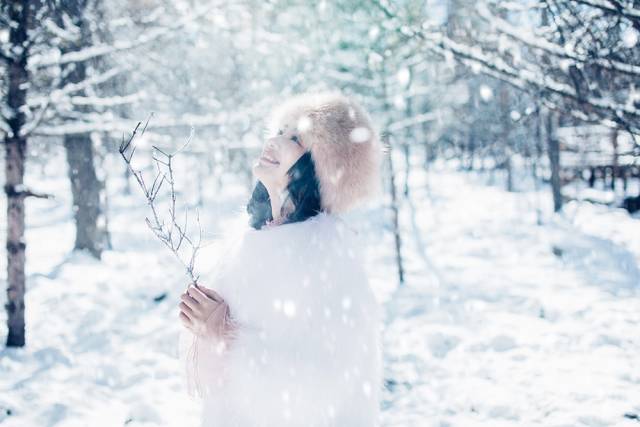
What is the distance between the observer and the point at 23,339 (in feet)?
Result: 16.5

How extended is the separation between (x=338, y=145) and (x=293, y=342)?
2.89ft

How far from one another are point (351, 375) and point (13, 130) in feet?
14.4

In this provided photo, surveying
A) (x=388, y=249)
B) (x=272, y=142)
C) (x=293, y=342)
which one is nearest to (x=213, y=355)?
(x=293, y=342)

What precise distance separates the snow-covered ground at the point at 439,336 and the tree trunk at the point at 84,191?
1.56 ft

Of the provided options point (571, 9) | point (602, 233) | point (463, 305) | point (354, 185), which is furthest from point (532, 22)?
point (602, 233)

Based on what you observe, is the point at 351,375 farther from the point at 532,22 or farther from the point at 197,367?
the point at 532,22

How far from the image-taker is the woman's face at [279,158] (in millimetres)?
2125

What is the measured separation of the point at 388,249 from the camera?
37.2 ft

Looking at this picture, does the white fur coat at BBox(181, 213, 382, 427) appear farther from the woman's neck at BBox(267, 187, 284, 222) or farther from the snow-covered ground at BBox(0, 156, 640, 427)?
the snow-covered ground at BBox(0, 156, 640, 427)

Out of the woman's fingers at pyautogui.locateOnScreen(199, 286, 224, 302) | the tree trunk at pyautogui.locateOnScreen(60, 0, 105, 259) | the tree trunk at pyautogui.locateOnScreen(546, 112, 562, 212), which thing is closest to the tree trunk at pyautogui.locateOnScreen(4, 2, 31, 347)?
the woman's fingers at pyautogui.locateOnScreen(199, 286, 224, 302)

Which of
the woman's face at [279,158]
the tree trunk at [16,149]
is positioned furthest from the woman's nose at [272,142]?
the tree trunk at [16,149]

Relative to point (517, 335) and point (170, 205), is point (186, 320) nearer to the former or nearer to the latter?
point (170, 205)

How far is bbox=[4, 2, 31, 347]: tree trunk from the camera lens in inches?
178

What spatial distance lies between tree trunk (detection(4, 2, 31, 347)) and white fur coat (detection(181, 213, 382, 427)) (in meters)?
3.69
